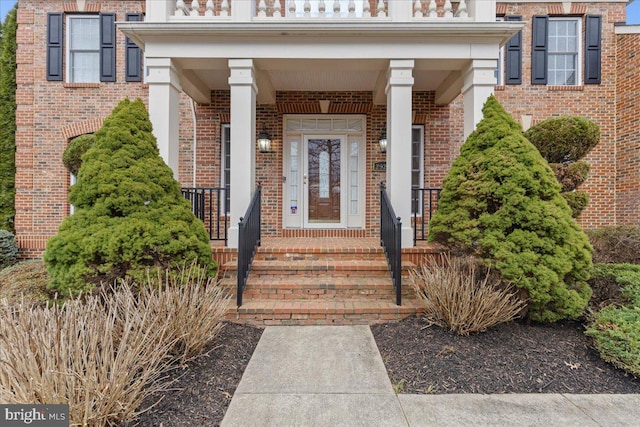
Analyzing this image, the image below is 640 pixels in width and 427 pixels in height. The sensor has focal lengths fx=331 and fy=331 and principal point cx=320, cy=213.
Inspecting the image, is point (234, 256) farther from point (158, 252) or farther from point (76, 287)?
point (76, 287)

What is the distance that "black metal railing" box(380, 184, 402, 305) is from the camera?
3990 mm

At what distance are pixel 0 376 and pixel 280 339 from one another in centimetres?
216

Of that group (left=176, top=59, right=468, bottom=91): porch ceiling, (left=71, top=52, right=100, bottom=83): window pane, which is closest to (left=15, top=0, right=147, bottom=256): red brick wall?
(left=71, top=52, right=100, bottom=83): window pane

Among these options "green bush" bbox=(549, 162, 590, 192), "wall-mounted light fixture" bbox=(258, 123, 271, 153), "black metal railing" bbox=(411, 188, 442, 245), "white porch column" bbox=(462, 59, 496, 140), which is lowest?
"black metal railing" bbox=(411, 188, 442, 245)

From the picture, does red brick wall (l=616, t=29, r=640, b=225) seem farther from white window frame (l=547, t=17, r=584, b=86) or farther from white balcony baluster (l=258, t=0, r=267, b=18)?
white balcony baluster (l=258, t=0, r=267, b=18)

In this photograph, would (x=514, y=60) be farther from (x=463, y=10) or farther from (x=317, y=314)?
(x=317, y=314)

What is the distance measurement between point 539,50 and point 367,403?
8113mm

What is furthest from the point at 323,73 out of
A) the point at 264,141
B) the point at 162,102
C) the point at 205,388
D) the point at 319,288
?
the point at 205,388

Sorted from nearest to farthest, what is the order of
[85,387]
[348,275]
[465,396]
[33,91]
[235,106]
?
[85,387]
[465,396]
[348,275]
[235,106]
[33,91]

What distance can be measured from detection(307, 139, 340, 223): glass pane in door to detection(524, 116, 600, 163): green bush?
365 cm

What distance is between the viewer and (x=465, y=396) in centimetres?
253

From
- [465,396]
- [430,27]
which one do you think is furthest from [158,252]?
[430,27]

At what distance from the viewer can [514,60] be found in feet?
23.5

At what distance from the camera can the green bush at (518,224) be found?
3.43m
